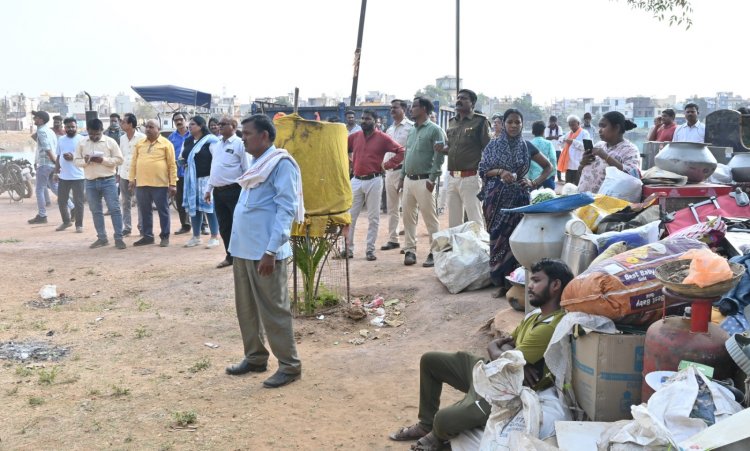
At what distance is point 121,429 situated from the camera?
426cm

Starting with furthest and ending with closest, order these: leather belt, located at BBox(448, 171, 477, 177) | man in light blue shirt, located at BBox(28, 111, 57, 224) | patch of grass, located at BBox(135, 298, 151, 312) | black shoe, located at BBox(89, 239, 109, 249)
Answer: man in light blue shirt, located at BBox(28, 111, 57, 224), black shoe, located at BBox(89, 239, 109, 249), leather belt, located at BBox(448, 171, 477, 177), patch of grass, located at BBox(135, 298, 151, 312)

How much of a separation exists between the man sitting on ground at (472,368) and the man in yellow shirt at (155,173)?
717 cm

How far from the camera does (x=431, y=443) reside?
147 inches

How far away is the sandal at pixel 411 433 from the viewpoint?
3999mm

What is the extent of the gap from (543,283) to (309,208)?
9.74 feet

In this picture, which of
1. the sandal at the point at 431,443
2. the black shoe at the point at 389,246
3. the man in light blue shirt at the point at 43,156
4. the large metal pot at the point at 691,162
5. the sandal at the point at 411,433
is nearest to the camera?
the sandal at the point at 431,443

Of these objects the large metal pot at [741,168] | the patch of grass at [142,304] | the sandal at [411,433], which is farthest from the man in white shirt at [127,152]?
the large metal pot at [741,168]

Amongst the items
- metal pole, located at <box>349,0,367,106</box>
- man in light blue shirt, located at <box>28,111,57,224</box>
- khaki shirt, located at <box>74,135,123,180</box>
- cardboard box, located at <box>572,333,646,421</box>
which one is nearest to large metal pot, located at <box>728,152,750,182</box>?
cardboard box, located at <box>572,333,646,421</box>

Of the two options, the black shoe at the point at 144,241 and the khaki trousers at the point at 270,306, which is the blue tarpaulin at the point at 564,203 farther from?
the black shoe at the point at 144,241

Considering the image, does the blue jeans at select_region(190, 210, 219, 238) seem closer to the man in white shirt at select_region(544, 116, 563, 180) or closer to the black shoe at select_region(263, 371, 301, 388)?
the black shoe at select_region(263, 371, 301, 388)

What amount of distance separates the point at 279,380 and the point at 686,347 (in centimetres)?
274

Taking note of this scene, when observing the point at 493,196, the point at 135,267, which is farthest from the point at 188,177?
the point at 493,196

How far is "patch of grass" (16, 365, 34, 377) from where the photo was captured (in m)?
5.29

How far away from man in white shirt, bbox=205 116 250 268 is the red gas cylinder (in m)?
5.39
